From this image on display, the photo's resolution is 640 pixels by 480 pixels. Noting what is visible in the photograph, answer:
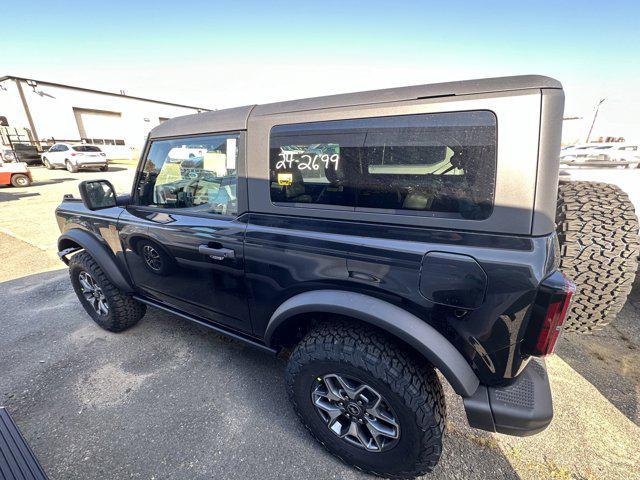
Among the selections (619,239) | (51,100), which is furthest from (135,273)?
(51,100)

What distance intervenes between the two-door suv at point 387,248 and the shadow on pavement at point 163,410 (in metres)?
0.37

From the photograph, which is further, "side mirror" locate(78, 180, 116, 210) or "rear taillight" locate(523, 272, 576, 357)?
"side mirror" locate(78, 180, 116, 210)

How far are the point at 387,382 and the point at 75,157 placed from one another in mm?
21691

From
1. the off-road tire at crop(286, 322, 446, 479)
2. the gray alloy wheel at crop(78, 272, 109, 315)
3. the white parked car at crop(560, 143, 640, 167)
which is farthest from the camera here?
the white parked car at crop(560, 143, 640, 167)

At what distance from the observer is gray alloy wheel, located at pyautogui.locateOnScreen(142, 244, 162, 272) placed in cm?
225

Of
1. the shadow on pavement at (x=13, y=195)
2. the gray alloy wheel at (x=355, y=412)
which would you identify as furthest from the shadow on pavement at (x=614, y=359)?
the shadow on pavement at (x=13, y=195)

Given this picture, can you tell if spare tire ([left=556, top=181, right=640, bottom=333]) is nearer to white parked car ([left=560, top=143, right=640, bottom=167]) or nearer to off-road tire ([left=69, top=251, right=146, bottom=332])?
white parked car ([left=560, top=143, right=640, bottom=167])

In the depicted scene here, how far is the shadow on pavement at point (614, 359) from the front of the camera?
213 centimetres

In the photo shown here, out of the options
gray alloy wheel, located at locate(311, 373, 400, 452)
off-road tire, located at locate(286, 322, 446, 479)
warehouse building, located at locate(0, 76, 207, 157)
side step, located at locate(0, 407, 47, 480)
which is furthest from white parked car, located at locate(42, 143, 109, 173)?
gray alloy wheel, located at locate(311, 373, 400, 452)

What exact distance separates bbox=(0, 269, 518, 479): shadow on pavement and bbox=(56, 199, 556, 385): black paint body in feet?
1.81

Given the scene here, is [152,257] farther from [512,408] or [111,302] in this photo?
[512,408]

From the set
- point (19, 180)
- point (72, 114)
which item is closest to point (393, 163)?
point (19, 180)

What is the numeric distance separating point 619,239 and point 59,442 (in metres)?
4.00

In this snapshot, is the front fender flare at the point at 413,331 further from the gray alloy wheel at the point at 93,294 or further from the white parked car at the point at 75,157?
the white parked car at the point at 75,157
